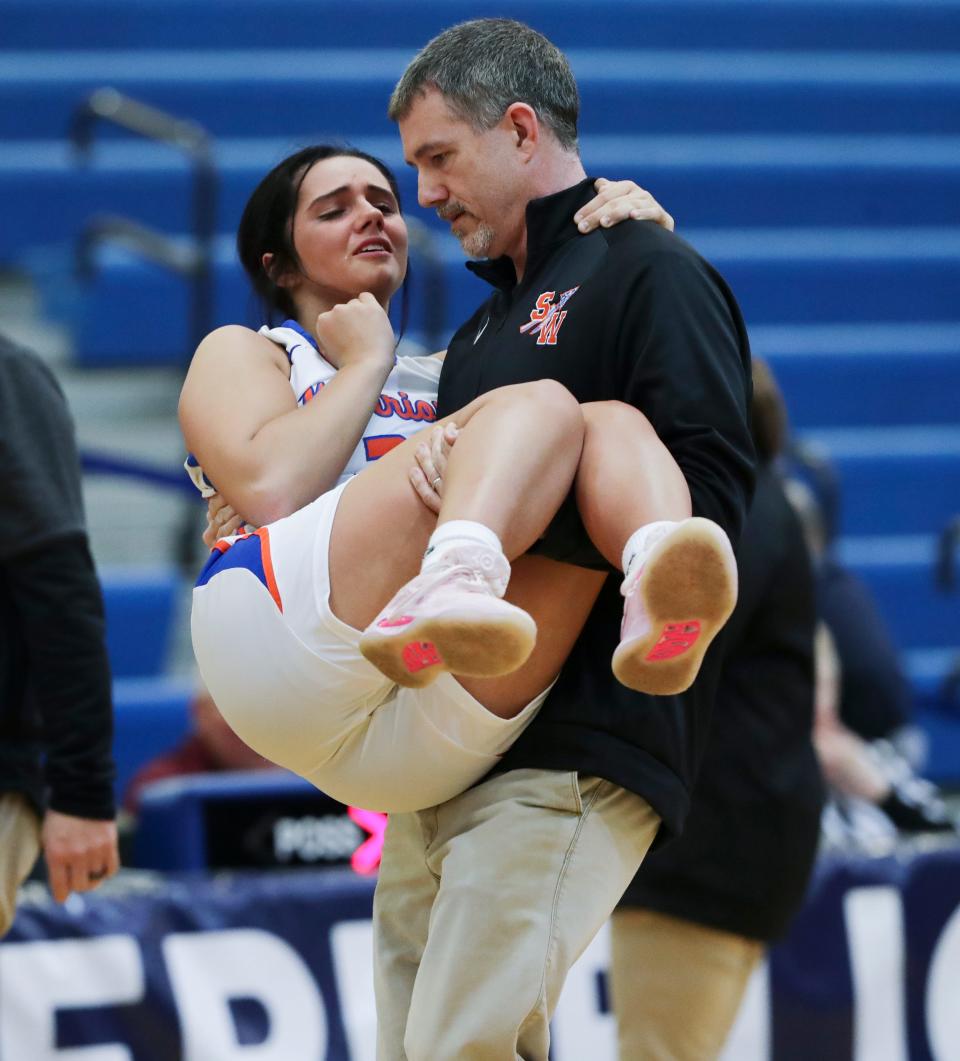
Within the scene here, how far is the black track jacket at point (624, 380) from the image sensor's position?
88.3 inches

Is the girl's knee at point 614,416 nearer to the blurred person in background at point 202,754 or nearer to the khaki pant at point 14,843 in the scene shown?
the khaki pant at point 14,843

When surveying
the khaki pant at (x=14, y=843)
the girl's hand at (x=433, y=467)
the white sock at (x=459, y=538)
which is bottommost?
the khaki pant at (x=14, y=843)

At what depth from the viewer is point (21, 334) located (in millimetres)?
6898

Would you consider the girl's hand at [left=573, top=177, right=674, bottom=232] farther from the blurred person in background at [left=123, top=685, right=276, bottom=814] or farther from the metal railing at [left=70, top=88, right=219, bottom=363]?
the metal railing at [left=70, top=88, right=219, bottom=363]

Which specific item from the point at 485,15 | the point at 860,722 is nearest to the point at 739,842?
the point at 860,722

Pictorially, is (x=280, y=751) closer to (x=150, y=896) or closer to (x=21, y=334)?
(x=150, y=896)

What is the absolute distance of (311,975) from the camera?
396cm

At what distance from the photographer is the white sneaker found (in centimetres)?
198

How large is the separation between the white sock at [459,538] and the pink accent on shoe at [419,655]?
0.32 feet

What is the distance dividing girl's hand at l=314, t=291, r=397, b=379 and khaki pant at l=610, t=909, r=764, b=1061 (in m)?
1.21

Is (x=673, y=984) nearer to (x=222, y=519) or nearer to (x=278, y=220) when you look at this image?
(x=222, y=519)

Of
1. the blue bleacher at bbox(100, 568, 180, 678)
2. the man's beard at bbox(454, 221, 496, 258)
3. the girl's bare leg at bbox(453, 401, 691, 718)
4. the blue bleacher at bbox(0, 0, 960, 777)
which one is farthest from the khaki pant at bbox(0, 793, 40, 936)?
the blue bleacher at bbox(0, 0, 960, 777)

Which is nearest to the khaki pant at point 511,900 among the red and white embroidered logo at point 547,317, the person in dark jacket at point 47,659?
the red and white embroidered logo at point 547,317

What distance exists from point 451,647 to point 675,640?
0.83 feet
